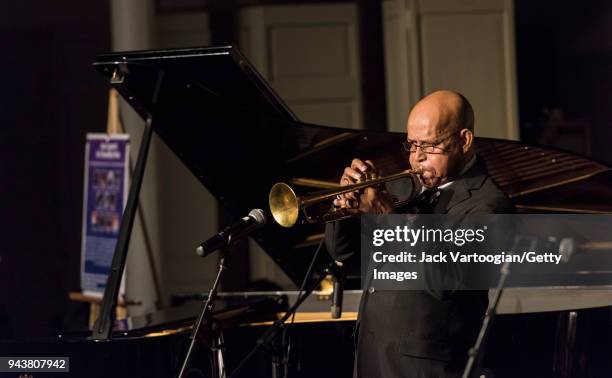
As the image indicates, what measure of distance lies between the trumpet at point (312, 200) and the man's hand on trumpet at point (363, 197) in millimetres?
14

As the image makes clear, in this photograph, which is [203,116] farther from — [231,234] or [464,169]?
[464,169]

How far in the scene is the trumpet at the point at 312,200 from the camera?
259 cm

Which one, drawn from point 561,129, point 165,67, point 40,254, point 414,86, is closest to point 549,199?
point 165,67

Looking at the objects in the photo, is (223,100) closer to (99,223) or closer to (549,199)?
(549,199)

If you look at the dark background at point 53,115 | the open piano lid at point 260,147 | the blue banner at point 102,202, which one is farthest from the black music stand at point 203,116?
the dark background at point 53,115

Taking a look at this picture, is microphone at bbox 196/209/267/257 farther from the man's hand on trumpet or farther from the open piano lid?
the open piano lid

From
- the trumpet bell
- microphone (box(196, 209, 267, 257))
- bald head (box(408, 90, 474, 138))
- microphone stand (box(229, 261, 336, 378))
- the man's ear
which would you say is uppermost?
bald head (box(408, 90, 474, 138))

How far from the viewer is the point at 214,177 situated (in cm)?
349

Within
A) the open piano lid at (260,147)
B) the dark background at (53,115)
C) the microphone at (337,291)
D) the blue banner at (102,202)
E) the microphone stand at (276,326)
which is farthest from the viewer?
the dark background at (53,115)

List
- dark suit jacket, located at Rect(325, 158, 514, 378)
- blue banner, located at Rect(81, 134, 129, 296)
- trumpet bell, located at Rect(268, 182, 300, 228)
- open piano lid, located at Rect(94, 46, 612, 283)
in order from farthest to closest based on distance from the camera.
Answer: blue banner, located at Rect(81, 134, 129, 296) → open piano lid, located at Rect(94, 46, 612, 283) → trumpet bell, located at Rect(268, 182, 300, 228) → dark suit jacket, located at Rect(325, 158, 514, 378)

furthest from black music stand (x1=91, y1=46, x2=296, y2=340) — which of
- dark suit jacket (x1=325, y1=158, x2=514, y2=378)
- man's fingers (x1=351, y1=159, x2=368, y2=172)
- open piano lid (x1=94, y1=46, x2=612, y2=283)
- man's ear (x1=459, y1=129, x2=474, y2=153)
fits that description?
dark suit jacket (x1=325, y1=158, x2=514, y2=378)

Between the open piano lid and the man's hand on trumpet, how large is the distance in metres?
0.55

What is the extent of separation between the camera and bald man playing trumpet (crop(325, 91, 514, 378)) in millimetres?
2482

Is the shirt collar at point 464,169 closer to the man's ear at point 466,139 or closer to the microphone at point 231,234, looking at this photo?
the man's ear at point 466,139
